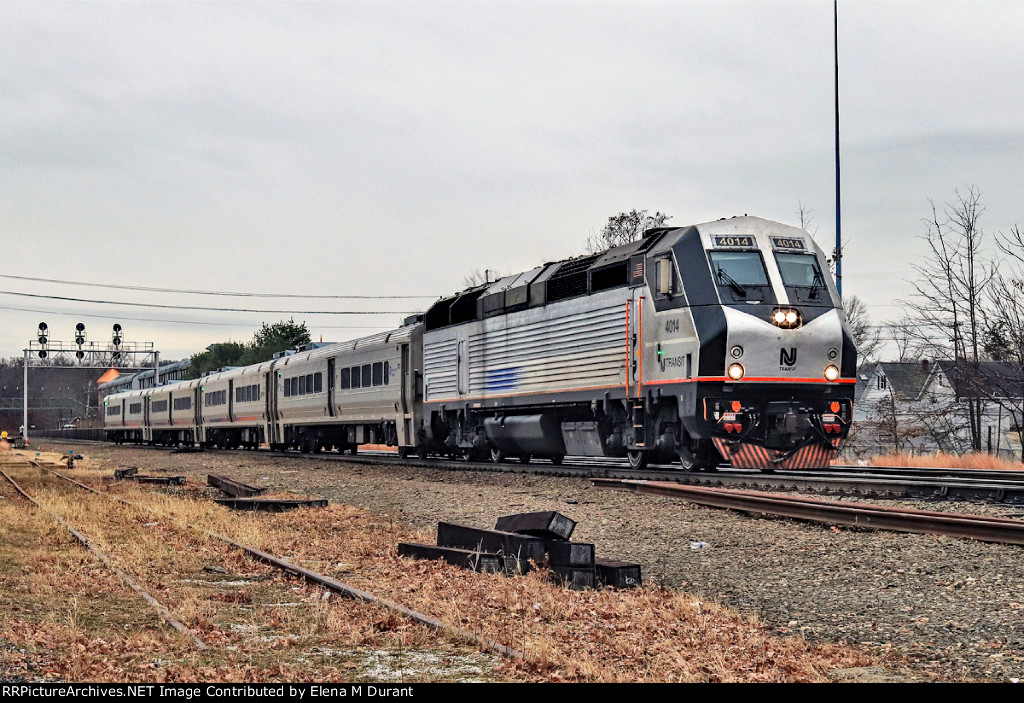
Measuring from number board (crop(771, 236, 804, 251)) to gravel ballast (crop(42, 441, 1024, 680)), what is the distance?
512cm

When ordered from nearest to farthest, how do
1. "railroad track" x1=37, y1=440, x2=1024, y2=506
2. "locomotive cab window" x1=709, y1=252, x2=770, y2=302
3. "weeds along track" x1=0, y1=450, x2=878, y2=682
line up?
1. "weeds along track" x1=0, y1=450, x2=878, y2=682
2. "railroad track" x1=37, y1=440, x2=1024, y2=506
3. "locomotive cab window" x1=709, y1=252, x2=770, y2=302

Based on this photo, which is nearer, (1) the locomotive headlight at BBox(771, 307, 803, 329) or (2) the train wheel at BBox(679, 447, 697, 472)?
(1) the locomotive headlight at BBox(771, 307, 803, 329)

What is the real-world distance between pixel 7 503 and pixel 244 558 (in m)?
8.37

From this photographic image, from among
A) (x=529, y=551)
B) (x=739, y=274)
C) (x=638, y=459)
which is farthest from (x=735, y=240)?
(x=529, y=551)

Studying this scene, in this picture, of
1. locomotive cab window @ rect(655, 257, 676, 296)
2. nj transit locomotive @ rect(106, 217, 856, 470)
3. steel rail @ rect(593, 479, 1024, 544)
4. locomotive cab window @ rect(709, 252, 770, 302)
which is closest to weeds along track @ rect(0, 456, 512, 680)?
steel rail @ rect(593, 479, 1024, 544)

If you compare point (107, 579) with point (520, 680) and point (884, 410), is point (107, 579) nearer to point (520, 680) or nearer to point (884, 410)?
point (520, 680)

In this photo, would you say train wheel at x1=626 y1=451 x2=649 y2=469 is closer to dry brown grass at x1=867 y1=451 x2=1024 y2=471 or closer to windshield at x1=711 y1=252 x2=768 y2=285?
windshield at x1=711 y1=252 x2=768 y2=285

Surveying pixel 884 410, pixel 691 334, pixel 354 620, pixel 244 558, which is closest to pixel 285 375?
pixel 884 410

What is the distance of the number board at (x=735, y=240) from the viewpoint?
17281mm

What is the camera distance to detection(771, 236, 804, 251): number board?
17572 mm

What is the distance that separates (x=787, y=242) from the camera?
1769cm

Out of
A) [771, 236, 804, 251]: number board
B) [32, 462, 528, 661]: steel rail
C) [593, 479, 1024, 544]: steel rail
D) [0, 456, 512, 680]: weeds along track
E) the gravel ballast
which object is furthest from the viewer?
[771, 236, 804, 251]: number board

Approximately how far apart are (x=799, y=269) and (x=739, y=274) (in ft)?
3.76

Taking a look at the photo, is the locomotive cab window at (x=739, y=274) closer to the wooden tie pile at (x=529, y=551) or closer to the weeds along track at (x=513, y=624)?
the wooden tie pile at (x=529, y=551)
